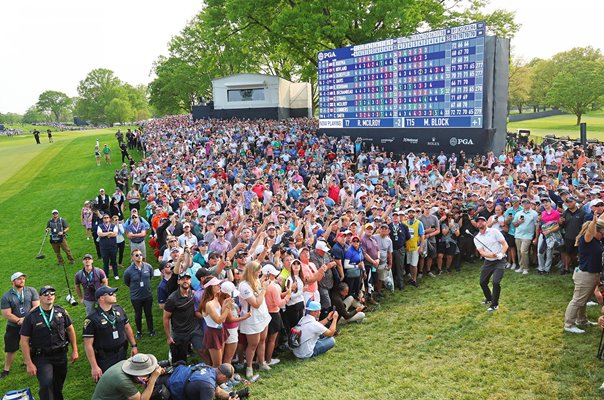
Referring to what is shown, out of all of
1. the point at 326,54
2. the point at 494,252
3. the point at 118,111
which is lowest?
the point at 494,252

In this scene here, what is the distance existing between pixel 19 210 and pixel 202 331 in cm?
1627

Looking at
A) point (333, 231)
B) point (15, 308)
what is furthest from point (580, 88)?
point (15, 308)

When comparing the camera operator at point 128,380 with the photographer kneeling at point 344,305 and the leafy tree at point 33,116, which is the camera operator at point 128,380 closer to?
the photographer kneeling at point 344,305

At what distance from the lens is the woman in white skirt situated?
627 cm

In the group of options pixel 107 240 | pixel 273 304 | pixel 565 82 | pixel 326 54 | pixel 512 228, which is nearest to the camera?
pixel 273 304

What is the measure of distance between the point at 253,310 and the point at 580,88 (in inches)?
2461

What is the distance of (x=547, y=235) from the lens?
9422mm

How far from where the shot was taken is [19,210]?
741 inches

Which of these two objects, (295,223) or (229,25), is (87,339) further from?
(229,25)

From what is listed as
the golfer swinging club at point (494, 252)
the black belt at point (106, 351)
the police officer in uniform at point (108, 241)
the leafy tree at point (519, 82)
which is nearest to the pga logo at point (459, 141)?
the golfer swinging club at point (494, 252)

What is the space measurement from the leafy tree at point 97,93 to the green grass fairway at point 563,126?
89792mm

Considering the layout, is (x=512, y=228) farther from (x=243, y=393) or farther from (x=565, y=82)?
(x=565, y=82)

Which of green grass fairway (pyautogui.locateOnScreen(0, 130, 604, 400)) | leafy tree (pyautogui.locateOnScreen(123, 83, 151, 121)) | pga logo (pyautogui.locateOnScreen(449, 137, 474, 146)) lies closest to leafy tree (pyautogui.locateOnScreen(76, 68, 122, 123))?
leafy tree (pyautogui.locateOnScreen(123, 83, 151, 121))

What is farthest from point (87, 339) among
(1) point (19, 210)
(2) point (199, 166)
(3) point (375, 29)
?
(3) point (375, 29)
